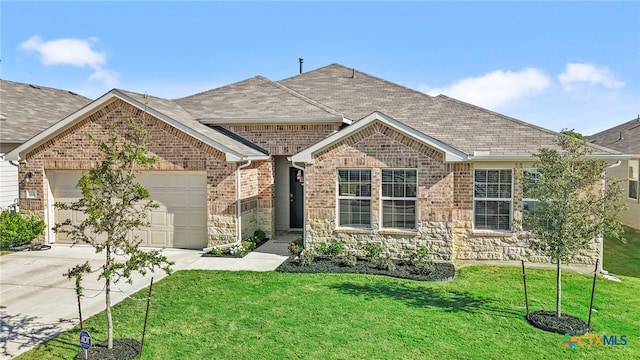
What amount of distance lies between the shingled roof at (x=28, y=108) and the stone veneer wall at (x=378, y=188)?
37.3 feet

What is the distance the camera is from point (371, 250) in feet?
37.1

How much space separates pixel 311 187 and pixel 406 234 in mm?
2900

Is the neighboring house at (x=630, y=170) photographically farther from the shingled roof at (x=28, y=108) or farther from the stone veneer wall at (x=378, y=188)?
the shingled roof at (x=28, y=108)

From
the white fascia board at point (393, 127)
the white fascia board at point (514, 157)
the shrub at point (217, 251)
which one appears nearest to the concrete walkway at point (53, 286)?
the shrub at point (217, 251)

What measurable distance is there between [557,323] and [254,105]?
38.2 ft

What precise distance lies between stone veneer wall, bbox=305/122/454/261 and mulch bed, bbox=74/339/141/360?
6.03 metres

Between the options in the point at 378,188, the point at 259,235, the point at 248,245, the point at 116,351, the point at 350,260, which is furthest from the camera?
the point at 259,235

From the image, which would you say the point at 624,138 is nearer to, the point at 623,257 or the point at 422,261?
the point at 623,257

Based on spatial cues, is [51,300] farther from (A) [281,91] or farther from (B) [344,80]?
(B) [344,80]

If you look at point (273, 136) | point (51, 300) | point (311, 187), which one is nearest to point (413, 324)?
point (311, 187)

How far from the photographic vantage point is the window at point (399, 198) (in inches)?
444

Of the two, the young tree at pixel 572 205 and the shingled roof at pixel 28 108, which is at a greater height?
the shingled roof at pixel 28 108

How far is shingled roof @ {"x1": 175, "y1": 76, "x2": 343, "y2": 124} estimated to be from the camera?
46.4 ft

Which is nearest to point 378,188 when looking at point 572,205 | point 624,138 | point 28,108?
point 572,205
